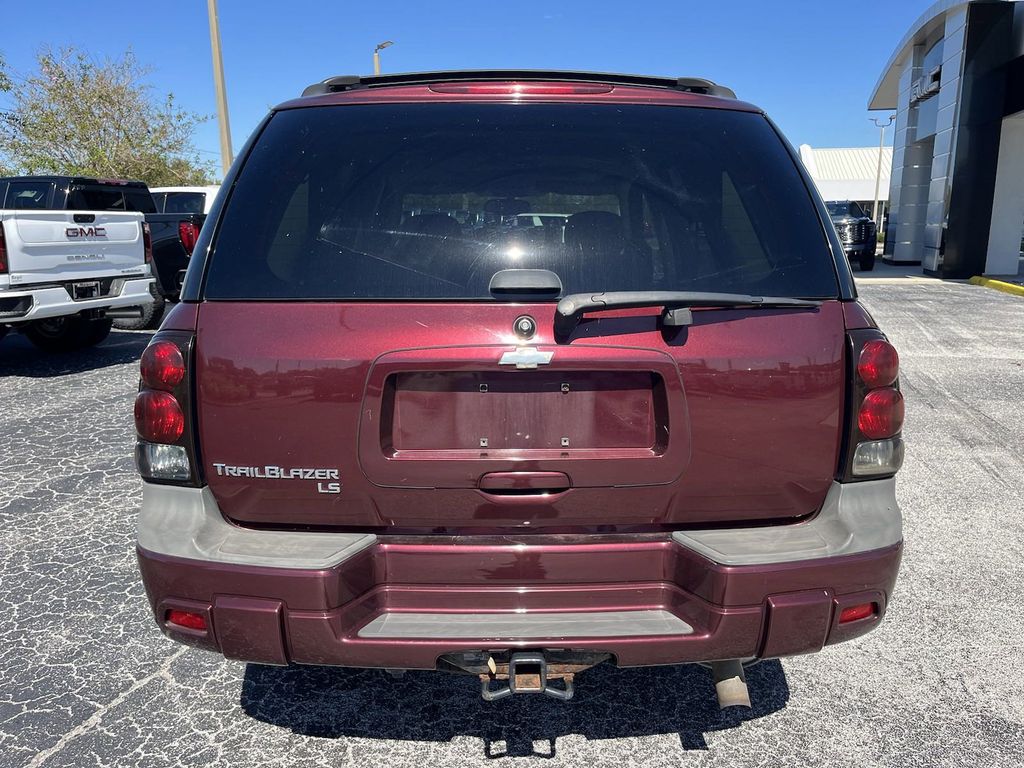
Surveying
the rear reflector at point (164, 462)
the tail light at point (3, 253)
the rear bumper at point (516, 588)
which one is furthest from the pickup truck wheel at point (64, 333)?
the rear bumper at point (516, 588)

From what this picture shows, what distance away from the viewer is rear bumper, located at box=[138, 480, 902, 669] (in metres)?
1.85

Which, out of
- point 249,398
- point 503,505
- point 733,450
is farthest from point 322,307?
point 733,450

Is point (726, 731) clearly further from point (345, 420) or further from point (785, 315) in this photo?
point (345, 420)

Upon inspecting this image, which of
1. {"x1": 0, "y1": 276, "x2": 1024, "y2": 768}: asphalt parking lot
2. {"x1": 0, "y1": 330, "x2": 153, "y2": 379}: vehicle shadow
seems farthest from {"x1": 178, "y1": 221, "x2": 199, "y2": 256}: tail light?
{"x1": 0, "y1": 276, "x2": 1024, "y2": 768}: asphalt parking lot

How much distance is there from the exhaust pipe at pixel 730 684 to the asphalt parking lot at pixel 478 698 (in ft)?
0.90

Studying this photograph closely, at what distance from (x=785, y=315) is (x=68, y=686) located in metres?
2.70

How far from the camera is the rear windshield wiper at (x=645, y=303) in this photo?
181cm

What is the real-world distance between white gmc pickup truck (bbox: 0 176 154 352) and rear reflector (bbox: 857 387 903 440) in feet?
24.1

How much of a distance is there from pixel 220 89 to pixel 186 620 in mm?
15252

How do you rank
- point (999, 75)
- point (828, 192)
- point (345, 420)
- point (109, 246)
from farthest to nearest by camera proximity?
1. point (828, 192)
2. point (999, 75)
3. point (109, 246)
4. point (345, 420)

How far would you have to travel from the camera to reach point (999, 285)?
1524 cm

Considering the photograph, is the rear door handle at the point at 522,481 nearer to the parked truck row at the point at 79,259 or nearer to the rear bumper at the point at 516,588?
the rear bumper at the point at 516,588

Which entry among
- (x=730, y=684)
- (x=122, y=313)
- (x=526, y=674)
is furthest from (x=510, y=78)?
(x=122, y=313)

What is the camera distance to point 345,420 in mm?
1867
